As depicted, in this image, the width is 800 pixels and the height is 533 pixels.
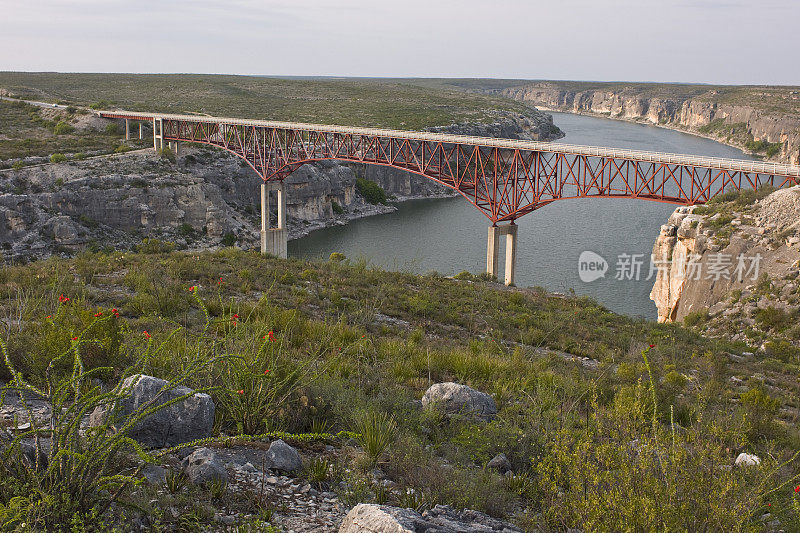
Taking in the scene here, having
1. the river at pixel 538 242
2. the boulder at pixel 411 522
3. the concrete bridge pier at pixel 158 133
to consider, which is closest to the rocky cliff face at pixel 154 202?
the concrete bridge pier at pixel 158 133

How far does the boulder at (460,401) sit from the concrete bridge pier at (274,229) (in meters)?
38.1

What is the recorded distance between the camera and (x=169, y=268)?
1371 centimetres

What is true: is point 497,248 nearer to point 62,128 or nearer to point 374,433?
point 374,433

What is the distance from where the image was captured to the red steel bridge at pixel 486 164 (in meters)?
26.3

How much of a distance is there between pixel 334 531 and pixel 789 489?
12.2 ft

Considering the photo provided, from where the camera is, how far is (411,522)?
3213 mm

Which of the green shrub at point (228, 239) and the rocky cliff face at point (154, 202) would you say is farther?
the green shrub at point (228, 239)

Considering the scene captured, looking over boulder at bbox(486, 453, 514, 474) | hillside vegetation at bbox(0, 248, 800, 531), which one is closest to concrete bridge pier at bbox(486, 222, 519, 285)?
hillside vegetation at bbox(0, 248, 800, 531)

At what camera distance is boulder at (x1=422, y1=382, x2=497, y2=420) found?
6.05 metres

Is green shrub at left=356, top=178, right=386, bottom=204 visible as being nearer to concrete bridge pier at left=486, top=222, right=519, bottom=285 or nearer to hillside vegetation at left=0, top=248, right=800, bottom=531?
concrete bridge pier at left=486, top=222, right=519, bottom=285

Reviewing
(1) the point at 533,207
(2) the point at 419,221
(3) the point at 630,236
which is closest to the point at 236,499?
(1) the point at 533,207

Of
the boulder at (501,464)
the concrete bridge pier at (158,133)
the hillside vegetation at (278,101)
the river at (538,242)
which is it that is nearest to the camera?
the boulder at (501,464)

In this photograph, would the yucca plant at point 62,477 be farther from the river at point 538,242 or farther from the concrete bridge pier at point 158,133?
the concrete bridge pier at point 158,133

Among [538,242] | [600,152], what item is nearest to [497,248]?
[600,152]
